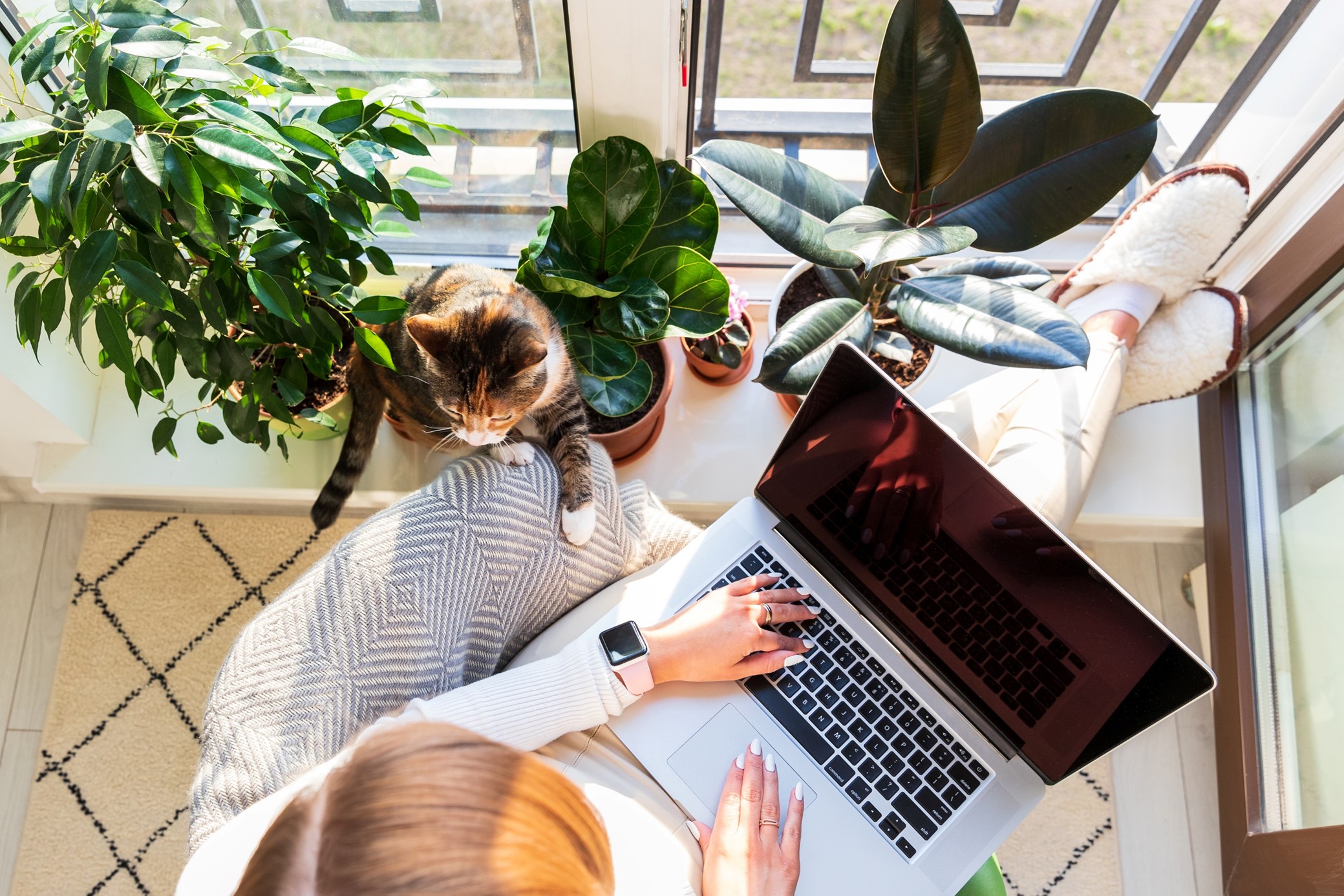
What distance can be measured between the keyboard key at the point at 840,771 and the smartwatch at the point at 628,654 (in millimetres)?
235

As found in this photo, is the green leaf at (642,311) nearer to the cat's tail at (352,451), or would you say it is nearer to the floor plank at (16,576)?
the cat's tail at (352,451)

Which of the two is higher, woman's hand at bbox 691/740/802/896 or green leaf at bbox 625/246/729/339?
green leaf at bbox 625/246/729/339

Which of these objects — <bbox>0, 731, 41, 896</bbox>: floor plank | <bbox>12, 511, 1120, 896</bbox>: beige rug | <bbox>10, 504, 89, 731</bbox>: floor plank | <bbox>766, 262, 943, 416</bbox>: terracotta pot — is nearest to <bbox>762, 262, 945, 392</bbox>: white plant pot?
<bbox>766, 262, 943, 416</bbox>: terracotta pot

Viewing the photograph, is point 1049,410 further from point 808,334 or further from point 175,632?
point 175,632

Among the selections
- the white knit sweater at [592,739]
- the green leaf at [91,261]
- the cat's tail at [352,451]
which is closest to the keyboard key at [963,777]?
the white knit sweater at [592,739]

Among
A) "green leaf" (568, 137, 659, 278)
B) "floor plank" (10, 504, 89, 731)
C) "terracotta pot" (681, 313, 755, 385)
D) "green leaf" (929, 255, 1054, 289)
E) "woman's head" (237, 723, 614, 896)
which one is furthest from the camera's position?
"floor plank" (10, 504, 89, 731)

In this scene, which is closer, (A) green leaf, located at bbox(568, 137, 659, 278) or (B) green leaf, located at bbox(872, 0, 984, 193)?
(B) green leaf, located at bbox(872, 0, 984, 193)

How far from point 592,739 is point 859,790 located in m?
0.31

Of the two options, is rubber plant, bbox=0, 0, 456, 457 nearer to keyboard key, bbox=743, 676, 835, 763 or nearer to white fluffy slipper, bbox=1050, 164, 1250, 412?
keyboard key, bbox=743, 676, 835, 763

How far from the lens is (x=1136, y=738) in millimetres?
1470

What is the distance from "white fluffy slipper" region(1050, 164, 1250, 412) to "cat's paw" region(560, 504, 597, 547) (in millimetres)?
938

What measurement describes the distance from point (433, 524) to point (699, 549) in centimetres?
34

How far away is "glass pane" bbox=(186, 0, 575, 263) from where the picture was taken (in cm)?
116

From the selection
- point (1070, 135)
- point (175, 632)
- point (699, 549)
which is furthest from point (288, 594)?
point (1070, 135)
